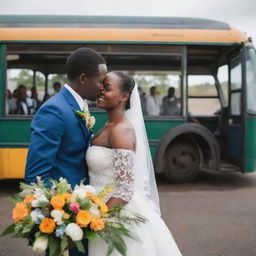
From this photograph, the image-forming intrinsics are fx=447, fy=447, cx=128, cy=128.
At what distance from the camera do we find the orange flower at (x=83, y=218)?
2.21m

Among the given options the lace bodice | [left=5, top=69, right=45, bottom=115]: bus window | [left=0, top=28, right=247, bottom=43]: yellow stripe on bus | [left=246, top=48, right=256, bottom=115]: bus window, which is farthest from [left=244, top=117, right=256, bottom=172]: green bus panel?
the lace bodice

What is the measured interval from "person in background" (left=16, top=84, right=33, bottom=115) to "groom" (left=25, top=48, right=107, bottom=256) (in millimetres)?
5760

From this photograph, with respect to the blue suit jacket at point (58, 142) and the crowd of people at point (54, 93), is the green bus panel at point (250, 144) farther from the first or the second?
the blue suit jacket at point (58, 142)

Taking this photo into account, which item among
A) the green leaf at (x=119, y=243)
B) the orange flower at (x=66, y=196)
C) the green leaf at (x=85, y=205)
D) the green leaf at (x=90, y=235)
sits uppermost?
the orange flower at (x=66, y=196)

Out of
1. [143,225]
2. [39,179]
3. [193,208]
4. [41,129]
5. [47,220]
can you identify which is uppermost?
[41,129]

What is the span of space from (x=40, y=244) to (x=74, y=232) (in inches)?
6.7

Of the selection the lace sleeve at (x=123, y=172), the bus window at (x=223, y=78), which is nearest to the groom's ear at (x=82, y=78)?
the lace sleeve at (x=123, y=172)

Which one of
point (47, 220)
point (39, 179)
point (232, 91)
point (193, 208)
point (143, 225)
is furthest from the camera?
point (232, 91)

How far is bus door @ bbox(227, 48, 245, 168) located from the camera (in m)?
8.77

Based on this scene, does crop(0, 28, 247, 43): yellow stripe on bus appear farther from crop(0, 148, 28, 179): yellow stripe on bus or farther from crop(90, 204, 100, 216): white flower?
crop(90, 204, 100, 216): white flower

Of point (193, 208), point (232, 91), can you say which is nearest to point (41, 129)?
point (193, 208)

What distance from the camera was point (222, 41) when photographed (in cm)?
867

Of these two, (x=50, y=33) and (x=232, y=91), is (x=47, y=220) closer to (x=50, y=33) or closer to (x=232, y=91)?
(x=50, y=33)

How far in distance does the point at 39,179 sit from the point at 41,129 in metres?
0.30
